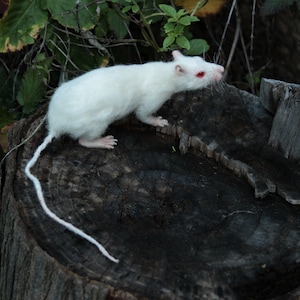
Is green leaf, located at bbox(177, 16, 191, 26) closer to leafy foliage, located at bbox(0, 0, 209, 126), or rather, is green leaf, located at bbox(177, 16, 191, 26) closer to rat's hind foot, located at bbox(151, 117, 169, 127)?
leafy foliage, located at bbox(0, 0, 209, 126)

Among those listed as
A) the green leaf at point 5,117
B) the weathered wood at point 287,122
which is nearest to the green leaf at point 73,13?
the green leaf at point 5,117

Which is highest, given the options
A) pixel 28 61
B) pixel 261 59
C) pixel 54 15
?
pixel 54 15

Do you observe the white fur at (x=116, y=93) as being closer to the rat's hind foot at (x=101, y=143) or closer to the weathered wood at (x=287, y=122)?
the rat's hind foot at (x=101, y=143)

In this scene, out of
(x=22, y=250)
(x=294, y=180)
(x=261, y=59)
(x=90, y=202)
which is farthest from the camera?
(x=261, y=59)

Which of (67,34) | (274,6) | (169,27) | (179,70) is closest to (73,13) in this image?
(67,34)

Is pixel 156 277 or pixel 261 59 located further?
pixel 261 59

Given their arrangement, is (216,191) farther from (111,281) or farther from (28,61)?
(28,61)

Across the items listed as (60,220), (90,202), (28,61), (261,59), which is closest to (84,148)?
(90,202)

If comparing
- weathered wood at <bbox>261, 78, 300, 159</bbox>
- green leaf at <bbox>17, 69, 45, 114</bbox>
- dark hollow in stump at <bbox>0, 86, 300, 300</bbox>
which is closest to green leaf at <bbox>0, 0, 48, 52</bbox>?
green leaf at <bbox>17, 69, 45, 114</bbox>
